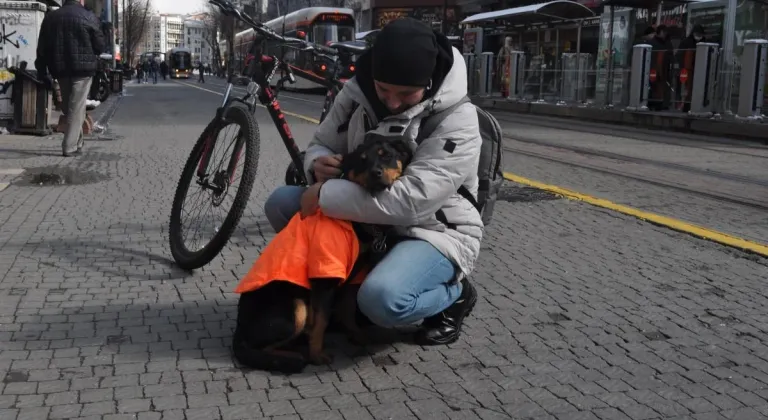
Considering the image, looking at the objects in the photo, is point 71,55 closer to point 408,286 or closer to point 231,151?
point 231,151

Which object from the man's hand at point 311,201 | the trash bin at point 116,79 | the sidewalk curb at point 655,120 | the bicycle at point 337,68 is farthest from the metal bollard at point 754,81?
the man's hand at point 311,201

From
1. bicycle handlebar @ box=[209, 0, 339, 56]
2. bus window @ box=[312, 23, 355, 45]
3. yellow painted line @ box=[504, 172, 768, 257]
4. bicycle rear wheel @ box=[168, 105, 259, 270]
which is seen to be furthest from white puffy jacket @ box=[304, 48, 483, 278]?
bus window @ box=[312, 23, 355, 45]

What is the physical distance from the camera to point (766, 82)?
1730 centimetres

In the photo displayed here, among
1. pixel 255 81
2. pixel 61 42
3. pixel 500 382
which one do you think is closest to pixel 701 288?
pixel 500 382

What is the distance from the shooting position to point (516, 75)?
27.1m

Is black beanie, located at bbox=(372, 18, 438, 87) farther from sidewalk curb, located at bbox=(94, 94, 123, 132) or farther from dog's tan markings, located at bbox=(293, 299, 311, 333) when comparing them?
sidewalk curb, located at bbox=(94, 94, 123, 132)

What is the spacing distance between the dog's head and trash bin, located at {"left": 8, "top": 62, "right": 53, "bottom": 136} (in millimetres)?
9665

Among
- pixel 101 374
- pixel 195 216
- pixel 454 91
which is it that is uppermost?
pixel 454 91

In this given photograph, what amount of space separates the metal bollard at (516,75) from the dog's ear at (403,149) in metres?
23.9

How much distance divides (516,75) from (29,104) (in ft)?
59.1

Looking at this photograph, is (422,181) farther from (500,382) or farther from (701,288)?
(701,288)

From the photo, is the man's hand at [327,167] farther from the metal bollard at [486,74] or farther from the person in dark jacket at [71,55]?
the metal bollard at [486,74]

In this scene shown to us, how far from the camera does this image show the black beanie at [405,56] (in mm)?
3188

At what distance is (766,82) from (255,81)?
1534 cm
